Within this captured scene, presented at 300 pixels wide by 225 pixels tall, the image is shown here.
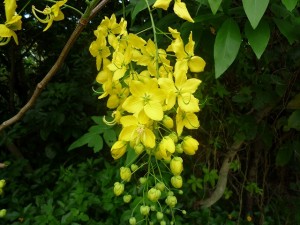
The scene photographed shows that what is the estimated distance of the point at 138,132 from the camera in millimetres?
561

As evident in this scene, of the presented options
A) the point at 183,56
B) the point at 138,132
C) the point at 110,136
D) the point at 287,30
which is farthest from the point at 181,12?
the point at 110,136

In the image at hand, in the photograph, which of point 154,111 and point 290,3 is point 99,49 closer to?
point 154,111

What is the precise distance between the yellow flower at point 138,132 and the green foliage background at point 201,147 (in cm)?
60

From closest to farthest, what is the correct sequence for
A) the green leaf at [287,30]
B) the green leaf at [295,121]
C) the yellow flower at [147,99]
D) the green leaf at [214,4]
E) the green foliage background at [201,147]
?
the yellow flower at [147,99] < the green leaf at [214,4] < the green leaf at [287,30] < the green leaf at [295,121] < the green foliage background at [201,147]

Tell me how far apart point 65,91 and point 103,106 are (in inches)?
9.0

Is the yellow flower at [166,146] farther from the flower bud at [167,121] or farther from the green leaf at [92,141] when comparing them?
the green leaf at [92,141]

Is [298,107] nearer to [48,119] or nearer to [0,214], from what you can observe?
[0,214]

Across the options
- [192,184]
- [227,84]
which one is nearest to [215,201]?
[192,184]

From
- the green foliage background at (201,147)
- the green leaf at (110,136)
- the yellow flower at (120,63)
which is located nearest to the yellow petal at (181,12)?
the yellow flower at (120,63)

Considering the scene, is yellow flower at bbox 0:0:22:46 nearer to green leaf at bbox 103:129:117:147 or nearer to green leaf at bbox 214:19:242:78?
green leaf at bbox 214:19:242:78

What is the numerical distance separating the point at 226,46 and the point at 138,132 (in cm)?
30

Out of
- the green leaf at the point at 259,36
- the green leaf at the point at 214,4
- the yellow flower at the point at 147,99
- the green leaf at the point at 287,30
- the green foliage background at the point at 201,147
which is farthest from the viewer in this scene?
the green foliage background at the point at 201,147

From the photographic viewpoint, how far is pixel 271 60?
4.75ft

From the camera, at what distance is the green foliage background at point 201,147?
4.64 ft
